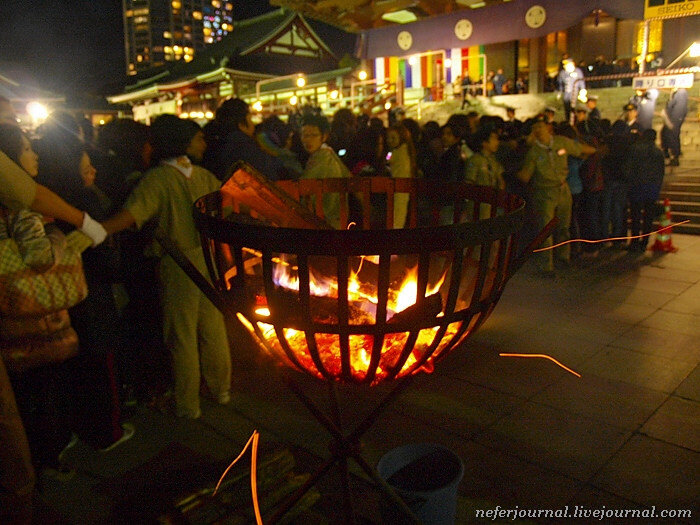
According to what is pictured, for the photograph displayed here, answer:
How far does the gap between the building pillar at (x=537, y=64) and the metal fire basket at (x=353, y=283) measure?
680 inches

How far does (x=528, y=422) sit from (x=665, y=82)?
1055 centimetres

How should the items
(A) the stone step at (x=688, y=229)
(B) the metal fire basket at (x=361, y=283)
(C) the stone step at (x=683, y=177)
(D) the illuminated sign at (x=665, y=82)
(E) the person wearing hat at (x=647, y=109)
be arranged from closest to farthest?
(B) the metal fire basket at (x=361, y=283) < (A) the stone step at (x=688, y=229) < (C) the stone step at (x=683, y=177) < (D) the illuminated sign at (x=665, y=82) < (E) the person wearing hat at (x=647, y=109)

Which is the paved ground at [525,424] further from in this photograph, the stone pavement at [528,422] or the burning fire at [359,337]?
the burning fire at [359,337]

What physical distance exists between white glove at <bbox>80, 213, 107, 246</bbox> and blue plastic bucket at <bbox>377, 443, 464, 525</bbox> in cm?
162

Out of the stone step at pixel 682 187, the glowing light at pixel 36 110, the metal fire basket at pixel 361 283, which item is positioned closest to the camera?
the metal fire basket at pixel 361 283

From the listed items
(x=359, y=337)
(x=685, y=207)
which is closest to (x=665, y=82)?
(x=685, y=207)

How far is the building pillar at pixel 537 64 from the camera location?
17.8 meters

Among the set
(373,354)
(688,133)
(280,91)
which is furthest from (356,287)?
(280,91)

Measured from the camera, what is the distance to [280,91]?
19.7 metres

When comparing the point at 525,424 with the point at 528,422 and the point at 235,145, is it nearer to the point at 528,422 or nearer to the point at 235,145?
the point at 528,422

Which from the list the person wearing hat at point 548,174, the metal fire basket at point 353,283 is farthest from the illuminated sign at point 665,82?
the metal fire basket at point 353,283

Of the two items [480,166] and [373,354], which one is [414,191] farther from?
[480,166]

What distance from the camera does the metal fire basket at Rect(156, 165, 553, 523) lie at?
1.46m

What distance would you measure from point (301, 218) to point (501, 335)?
2.95 metres
